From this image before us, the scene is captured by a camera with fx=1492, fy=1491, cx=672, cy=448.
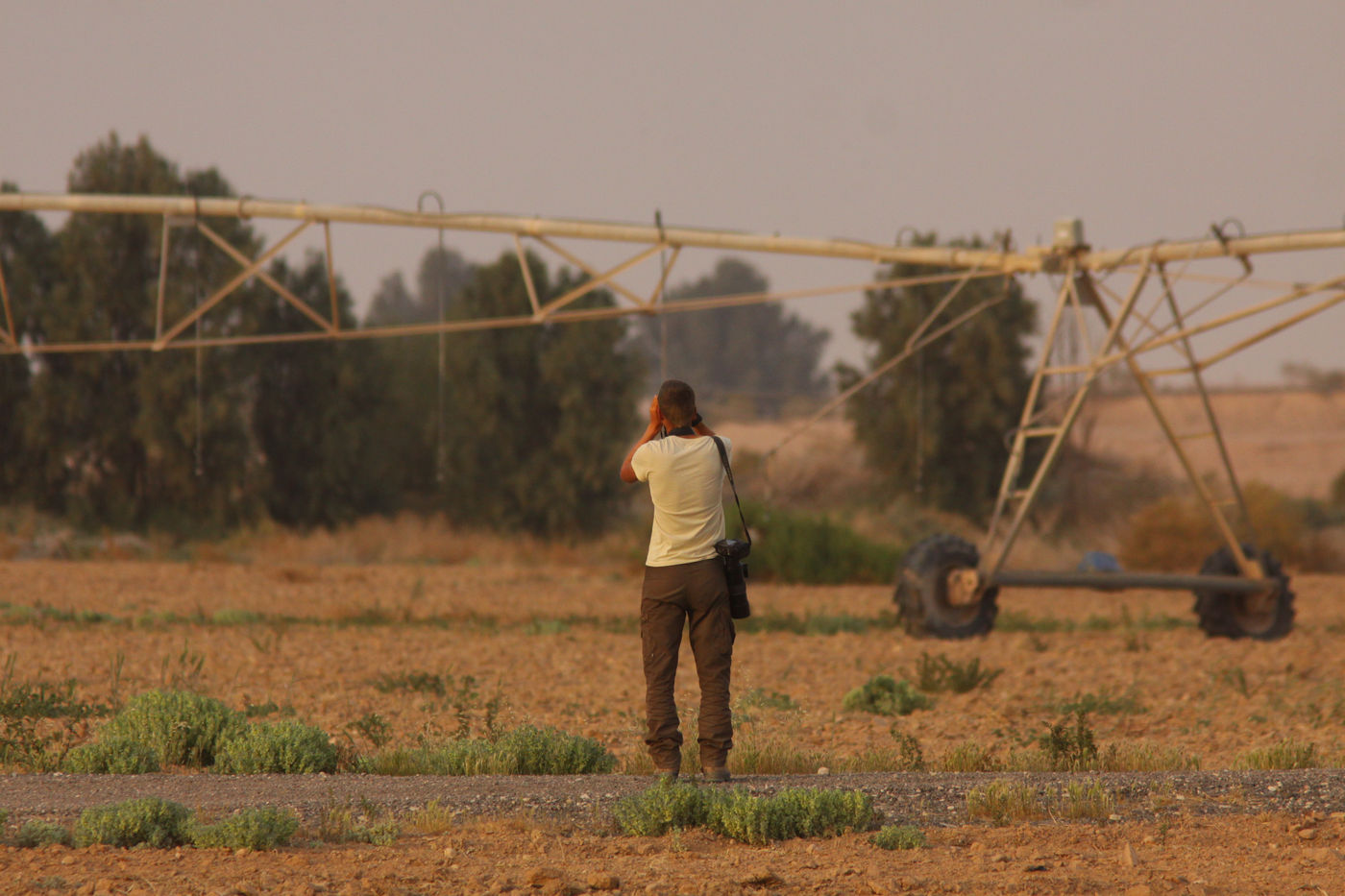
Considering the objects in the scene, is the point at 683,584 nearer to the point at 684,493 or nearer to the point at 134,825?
the point at 684,493

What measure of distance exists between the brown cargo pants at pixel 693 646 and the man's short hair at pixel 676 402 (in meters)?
0.74

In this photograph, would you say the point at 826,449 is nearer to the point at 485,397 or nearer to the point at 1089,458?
the point at 1089,458

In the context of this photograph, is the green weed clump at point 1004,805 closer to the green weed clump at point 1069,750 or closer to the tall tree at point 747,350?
the green weed clump at point 1069,750

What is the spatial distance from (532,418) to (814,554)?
538 inches

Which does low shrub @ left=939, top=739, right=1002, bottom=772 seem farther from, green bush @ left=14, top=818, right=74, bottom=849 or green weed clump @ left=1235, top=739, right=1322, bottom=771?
green bush @ left=14, top=818, right=74, bottom=849

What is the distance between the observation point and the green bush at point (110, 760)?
8.25 m

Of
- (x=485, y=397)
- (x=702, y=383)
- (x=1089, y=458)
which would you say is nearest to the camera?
(x=485, y=397)

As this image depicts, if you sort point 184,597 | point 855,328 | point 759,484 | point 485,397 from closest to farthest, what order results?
point 184,597 < point 485,397 < point 855,328 < point 759,484

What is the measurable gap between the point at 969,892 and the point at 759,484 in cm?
3964

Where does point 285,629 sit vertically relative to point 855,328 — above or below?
below

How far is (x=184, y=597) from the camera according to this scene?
22.5m

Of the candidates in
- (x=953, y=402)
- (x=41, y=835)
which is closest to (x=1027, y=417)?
(x=41, y=835)

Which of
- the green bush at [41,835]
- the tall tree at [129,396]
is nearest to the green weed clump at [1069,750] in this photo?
the green bush at [41,835]

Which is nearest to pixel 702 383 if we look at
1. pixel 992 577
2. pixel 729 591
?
pixel 992 577
